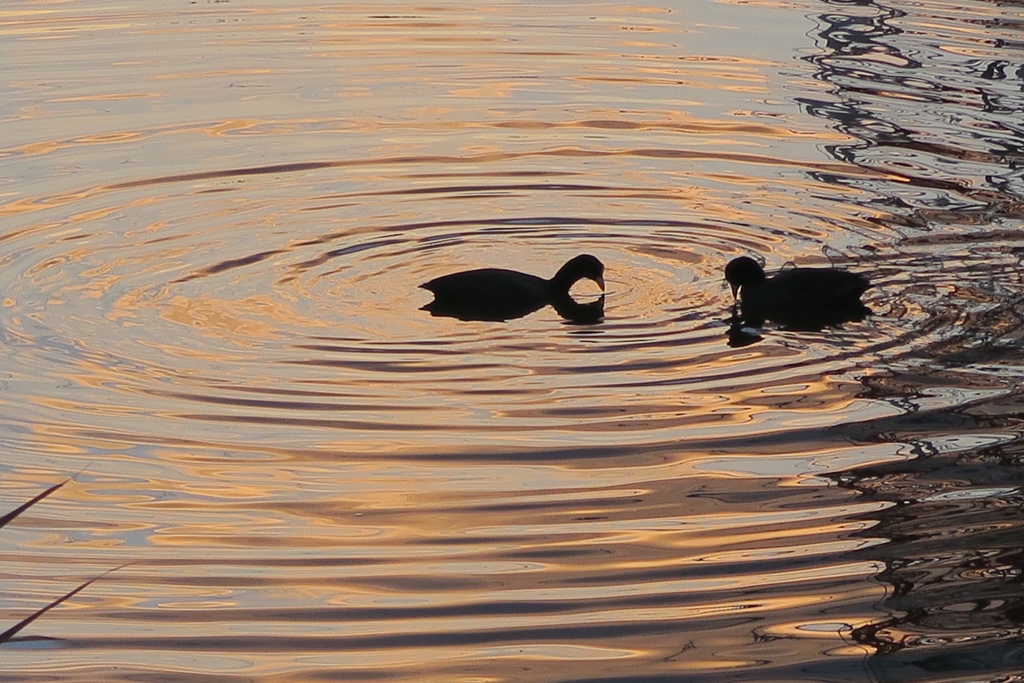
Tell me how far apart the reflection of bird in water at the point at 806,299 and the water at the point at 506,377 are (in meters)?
0.20

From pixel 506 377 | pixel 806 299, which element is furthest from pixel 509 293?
pixel 806 299

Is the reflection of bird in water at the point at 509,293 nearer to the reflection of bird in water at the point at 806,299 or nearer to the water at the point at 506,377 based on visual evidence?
the water at the point at 506,377

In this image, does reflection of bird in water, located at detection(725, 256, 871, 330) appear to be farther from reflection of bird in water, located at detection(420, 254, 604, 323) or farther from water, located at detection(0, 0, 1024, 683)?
reflection of bird in water, located at detection(420, 254, 604, 323)

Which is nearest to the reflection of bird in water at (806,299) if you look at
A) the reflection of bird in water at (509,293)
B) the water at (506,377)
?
the water at (506,377)

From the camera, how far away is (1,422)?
8992 mm

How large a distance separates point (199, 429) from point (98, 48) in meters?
11.3

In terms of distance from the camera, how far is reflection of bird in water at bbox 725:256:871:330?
1080 centimetres

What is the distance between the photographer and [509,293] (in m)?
11.1

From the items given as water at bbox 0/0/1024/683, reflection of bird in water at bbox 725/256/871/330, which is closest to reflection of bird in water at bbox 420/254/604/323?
water at bbox 0/0/1024/683

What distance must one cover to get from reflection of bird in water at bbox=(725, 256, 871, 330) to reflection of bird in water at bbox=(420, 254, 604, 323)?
3.17 feet

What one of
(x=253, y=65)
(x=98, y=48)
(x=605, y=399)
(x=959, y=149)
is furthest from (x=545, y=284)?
(x=98, y=48)

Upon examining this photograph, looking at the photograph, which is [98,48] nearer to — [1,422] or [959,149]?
[959,149]

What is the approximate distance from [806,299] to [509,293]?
1849 millimetres

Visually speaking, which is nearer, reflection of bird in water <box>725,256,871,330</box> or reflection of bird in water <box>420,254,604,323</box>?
reflection of bird in water <box>725,256,871,330</box>
